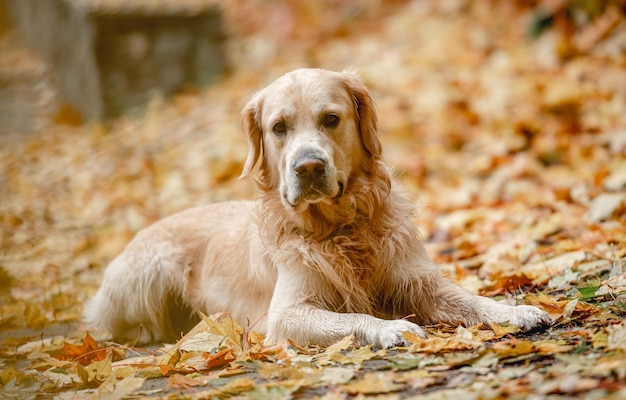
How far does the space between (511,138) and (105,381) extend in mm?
5392

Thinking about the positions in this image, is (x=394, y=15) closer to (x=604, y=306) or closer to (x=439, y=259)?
(x=439, y=259)

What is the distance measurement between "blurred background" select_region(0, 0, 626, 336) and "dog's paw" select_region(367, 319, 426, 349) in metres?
1.23

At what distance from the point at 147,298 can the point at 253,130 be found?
1.29m

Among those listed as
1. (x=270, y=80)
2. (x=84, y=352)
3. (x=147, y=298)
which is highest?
(x=270, y=80)

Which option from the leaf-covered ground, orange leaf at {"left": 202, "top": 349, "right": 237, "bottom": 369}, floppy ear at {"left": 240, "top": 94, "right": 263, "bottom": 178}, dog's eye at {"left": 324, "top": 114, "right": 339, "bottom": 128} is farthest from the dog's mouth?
orange leaf at {"left": 202, "top": 349, "right": 237, "bottom": 369}

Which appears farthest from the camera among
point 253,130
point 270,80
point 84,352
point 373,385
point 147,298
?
point 270,80

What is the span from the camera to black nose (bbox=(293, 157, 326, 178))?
3.38m

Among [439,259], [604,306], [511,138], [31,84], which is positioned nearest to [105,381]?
[604,306]

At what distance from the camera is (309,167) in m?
3.39

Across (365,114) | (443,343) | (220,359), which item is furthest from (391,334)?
(365,114)

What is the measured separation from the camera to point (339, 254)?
3598 mm

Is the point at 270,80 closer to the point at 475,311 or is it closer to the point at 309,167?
the point at 309,167

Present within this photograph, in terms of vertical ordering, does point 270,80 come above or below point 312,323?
above

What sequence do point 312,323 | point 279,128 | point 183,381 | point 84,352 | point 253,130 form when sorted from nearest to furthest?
point 183,381
point 312,323
point 84,352
point 279,128
point 253,130
